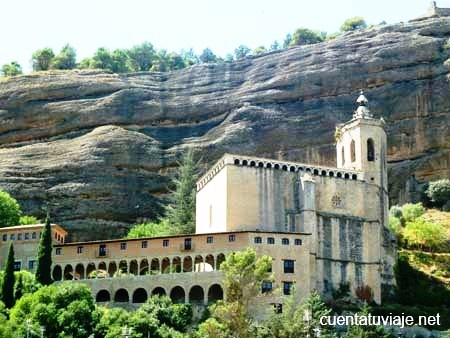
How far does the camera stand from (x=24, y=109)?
104m

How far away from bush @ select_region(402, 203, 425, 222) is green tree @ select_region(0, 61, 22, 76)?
62.4m

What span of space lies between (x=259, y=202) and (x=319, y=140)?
91.0 feet

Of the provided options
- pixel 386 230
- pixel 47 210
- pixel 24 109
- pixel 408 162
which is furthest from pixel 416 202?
pixel 24 109

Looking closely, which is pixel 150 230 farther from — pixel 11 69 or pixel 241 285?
pixel 11 69

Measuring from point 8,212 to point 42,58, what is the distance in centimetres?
5261

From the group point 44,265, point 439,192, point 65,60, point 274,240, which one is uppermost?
point 65,60

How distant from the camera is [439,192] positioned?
93.0m

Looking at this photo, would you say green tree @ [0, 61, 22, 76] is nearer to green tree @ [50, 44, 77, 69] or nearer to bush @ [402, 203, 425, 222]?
green tree @ [50, 44, 77, 69]

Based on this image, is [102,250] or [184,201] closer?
[102,250]

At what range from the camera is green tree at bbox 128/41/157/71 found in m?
137

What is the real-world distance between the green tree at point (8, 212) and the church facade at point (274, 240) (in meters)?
9.98

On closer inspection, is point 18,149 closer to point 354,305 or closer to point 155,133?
point 155,133

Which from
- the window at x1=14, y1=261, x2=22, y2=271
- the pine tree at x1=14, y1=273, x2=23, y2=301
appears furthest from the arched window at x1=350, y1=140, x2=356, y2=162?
the pine tree at x1=14, y1=273, x2=23, y2=301

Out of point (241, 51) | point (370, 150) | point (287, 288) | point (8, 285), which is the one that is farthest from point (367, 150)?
point (241, 51)
